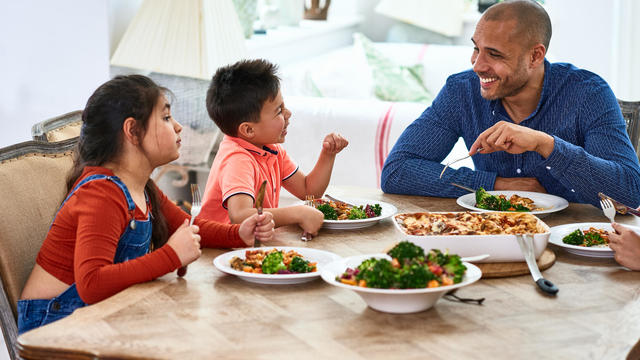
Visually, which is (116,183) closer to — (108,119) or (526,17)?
(108,119)

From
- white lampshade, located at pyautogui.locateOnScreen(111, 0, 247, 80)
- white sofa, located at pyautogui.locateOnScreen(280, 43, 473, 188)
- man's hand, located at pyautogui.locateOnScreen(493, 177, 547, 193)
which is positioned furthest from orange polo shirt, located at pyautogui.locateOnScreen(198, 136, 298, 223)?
white sofa, located at pyautogui.locateOnScreen(280, 43, 473, 188)

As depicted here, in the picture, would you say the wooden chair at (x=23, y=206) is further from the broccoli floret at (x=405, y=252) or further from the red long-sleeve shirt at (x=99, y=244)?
the broccoli floret at (x=405, y=252)

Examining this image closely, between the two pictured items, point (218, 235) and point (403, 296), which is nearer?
point (403, 296)

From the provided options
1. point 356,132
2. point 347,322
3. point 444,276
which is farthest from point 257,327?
point 356,132

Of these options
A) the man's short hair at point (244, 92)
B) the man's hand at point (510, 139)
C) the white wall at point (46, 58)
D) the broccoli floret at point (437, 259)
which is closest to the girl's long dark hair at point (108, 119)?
the man's short hair at point (244, 92)

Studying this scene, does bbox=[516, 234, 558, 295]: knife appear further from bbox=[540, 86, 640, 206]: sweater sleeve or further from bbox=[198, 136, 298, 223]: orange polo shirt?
bbox=[198, 136, 298, 223]: orange polo shirt

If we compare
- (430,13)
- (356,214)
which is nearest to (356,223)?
(356,214)

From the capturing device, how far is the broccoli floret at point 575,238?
150 cm

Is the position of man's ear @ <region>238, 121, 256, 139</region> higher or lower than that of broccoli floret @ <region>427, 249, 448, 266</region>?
higher

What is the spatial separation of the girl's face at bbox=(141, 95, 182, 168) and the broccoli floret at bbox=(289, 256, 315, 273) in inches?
Answer: 17.0

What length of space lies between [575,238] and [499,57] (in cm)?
80

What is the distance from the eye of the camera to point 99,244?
4.42 feet

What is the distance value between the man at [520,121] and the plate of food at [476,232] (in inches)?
19.2

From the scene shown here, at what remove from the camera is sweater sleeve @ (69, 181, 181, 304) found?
1.29 metres
